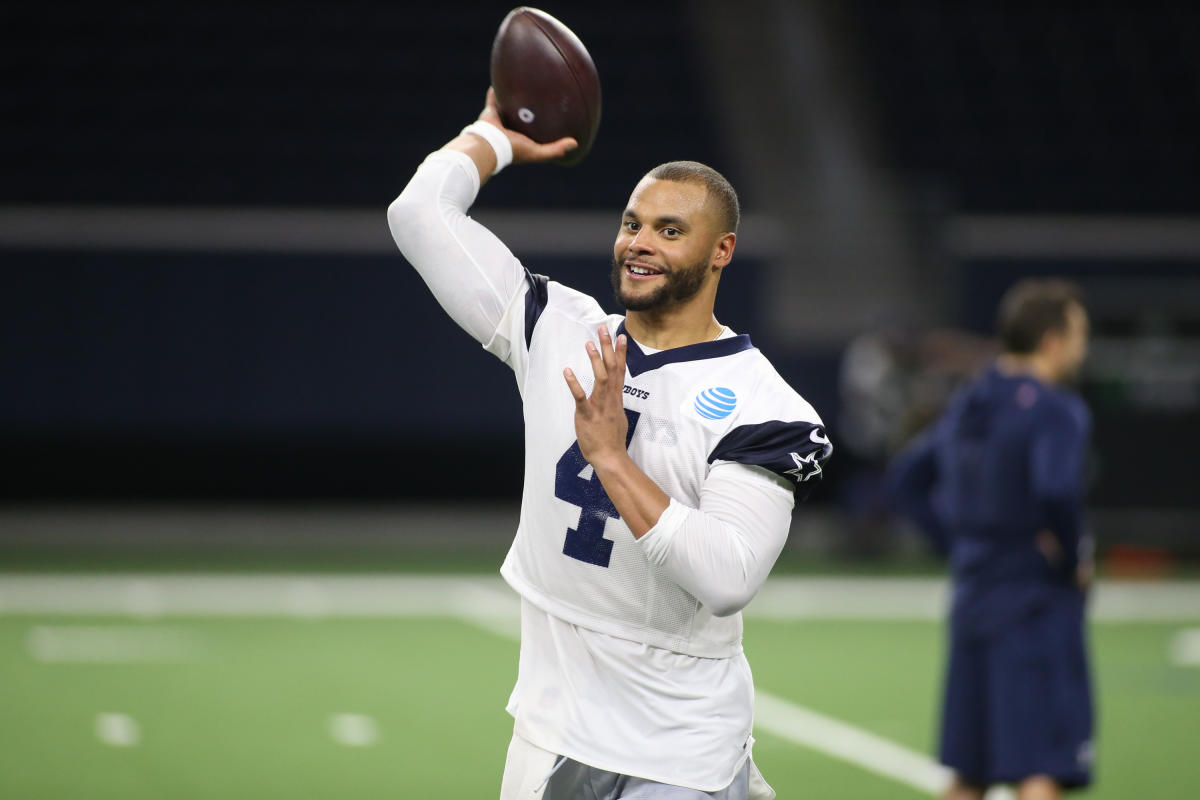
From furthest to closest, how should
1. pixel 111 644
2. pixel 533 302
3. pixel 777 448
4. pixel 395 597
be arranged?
pixel 395 597 < pixel 111 644 < pixel 533 302 < pixel 777 448

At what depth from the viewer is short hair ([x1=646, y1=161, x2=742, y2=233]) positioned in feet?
10.1

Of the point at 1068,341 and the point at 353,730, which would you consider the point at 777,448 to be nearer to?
the point at 1068,341

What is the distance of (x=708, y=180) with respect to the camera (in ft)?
10.1

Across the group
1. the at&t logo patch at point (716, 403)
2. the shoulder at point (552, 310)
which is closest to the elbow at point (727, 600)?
the at&t logo patch at point (716, 403)

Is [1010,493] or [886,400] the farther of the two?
[886,400]

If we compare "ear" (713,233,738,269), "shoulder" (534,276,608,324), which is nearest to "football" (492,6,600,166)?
"shoulder" (534,276,608,324)

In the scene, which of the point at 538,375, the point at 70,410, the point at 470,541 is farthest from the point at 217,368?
the point at 538,375

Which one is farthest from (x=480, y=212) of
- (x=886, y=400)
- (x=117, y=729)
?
(x=117, y=729)

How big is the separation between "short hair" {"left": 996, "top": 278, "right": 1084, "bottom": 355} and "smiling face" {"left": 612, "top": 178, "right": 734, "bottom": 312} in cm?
203

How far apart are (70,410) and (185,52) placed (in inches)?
171

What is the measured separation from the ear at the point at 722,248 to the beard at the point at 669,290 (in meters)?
0.05

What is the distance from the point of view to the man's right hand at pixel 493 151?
3.20 m

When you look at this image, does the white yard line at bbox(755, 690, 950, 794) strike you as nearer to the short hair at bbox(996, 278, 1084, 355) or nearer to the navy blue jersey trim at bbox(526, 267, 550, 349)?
the short hair at bbox(996, 278, 1084, 355)

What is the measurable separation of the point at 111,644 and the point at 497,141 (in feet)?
19.7
